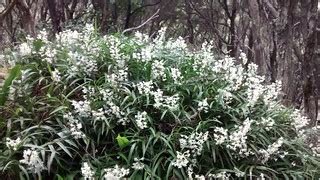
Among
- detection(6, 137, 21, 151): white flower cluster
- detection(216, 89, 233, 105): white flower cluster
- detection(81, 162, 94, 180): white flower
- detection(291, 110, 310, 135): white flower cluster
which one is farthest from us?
detection(291, 110, 310, 135): white flower cluster

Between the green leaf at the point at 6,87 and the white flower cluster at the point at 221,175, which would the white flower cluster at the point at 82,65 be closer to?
the green leaf at the point at 6,87

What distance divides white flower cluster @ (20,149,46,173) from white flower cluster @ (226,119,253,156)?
125 cm

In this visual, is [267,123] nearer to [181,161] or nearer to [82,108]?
[181,161]

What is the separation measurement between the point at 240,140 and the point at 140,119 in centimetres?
71

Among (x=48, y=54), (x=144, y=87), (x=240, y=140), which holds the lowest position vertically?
(x=240, y=140)

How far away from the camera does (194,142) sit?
127 inches

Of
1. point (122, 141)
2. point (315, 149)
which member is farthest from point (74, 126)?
point (315, 149)

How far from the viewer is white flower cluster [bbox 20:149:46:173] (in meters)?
2.87

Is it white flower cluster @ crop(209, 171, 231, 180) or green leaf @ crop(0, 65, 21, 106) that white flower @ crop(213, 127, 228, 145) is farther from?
green leaf @ crop(0, 65, 21, 106)

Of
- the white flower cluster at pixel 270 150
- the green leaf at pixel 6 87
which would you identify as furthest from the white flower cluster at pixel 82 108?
the white flower cluster at pixel 270 150

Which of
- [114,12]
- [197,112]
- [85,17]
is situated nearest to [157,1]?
[114,12]

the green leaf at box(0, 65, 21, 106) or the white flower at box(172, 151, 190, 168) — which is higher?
the green leaf at box(0, 65, 21, 106)

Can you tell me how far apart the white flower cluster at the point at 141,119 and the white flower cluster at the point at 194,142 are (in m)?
0.27

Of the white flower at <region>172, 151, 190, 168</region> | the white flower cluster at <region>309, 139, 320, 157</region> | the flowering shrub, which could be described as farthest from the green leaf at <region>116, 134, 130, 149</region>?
the white flower cluster at <region>309, 139, 320, 157</region>
